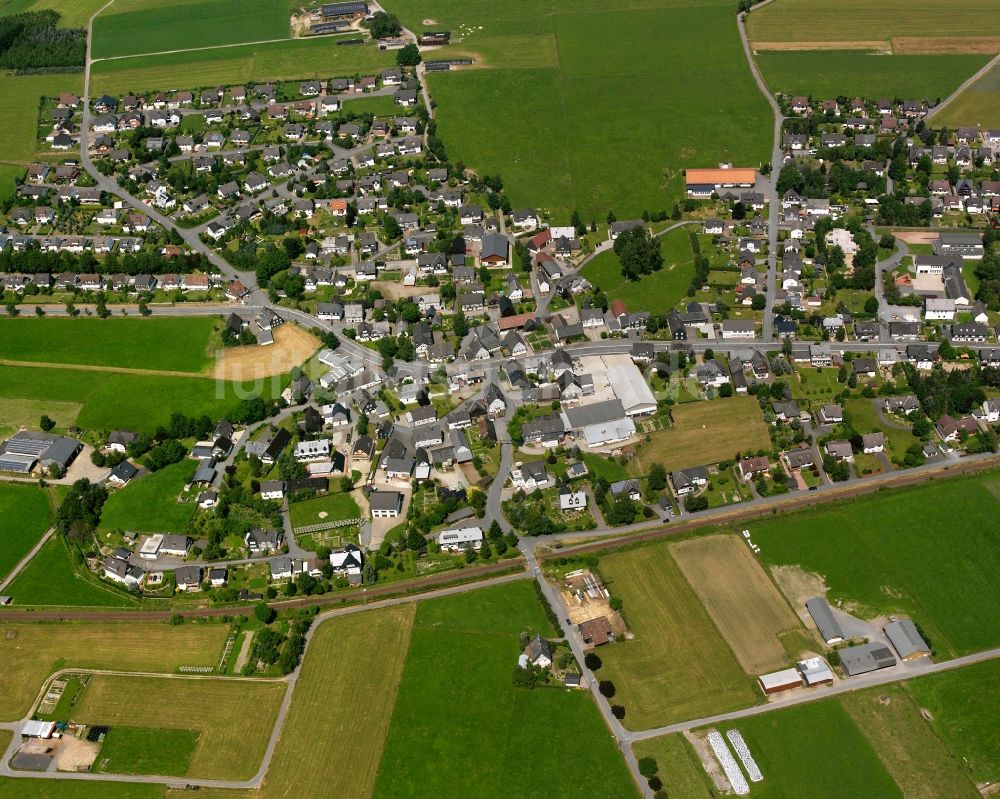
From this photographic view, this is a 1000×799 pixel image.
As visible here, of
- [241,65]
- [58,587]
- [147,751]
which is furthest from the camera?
[241,65]

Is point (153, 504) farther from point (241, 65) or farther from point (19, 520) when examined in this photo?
point (241, 65)

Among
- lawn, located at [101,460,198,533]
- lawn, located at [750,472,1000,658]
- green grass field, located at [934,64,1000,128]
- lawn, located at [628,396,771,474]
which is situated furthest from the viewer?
green grass field, located at [934,64,1000,128]

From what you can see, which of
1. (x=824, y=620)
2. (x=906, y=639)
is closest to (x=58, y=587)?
(x=824, y=620)

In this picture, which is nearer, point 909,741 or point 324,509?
point 909,741

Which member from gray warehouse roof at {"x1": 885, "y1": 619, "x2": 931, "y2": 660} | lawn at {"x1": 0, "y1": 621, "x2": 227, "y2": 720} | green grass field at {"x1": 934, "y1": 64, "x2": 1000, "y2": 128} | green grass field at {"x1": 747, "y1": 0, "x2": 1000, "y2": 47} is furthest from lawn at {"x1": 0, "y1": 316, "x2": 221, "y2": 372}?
green grass field at {"x1": 747, "y1": 0, "x2": 1000, "y2": 47}

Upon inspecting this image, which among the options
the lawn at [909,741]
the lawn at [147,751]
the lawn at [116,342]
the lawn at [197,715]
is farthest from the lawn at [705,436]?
the lawn at [116,342]

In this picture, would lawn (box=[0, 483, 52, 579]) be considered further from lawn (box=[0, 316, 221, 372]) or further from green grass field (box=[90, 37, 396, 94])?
green grass field (box=[90, 37, 396, 94])
